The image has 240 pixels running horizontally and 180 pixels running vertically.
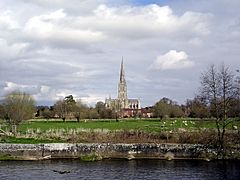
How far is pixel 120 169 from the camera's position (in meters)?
47.7

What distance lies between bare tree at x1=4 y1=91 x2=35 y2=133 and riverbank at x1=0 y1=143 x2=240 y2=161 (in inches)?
705

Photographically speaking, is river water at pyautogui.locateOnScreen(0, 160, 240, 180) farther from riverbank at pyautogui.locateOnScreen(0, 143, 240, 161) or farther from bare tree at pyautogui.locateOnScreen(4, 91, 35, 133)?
bare tree at pyautogui.locateOnScreen(4, 91, 35, 133)

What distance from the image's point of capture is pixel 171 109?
136375 millimetres

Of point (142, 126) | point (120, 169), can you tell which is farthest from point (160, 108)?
point (120, 169)

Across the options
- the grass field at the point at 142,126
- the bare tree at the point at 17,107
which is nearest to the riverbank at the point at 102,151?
the grass field at the point at 142,126

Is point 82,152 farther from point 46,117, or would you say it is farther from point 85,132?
point 46,117

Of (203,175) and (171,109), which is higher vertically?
(171,109)

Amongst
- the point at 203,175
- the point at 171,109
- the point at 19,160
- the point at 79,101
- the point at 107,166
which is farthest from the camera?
the point at 79,101

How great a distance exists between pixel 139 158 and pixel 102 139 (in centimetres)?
860

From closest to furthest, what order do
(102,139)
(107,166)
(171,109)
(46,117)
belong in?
(107,166)
(102,139)
(171,109)
(46,117)

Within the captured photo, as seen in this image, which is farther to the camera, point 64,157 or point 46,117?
point 46,117

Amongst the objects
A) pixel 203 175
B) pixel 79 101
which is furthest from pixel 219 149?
pixel 79 101

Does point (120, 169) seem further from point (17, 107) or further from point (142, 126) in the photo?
point (17, 107)

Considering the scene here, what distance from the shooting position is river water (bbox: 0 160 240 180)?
43.1 m
